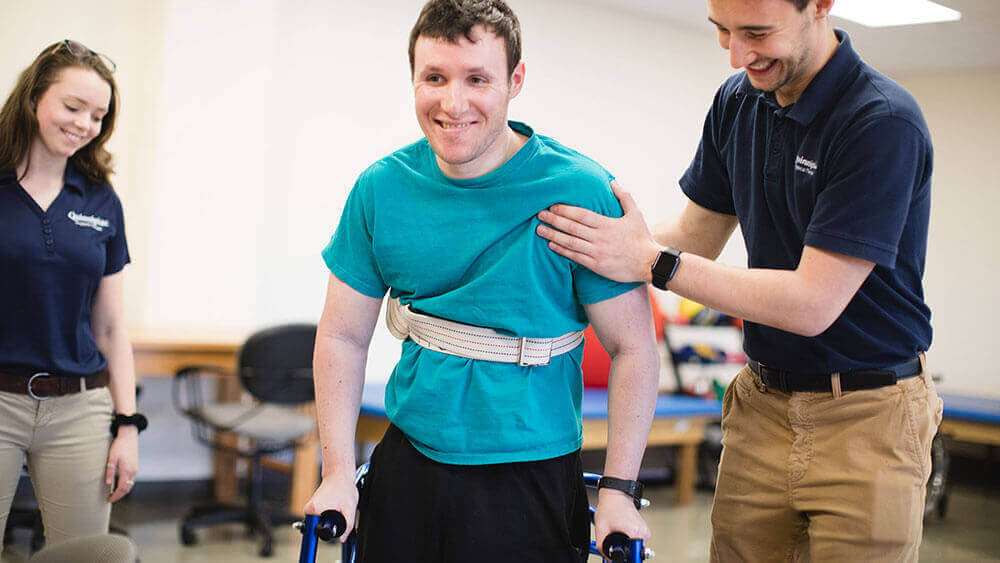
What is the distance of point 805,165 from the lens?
162 cm

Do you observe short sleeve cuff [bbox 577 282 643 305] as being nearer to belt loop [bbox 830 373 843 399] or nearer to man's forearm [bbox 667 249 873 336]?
man's forearm [bbox 667 249 873 336]

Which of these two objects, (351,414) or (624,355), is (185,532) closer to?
(351,414)

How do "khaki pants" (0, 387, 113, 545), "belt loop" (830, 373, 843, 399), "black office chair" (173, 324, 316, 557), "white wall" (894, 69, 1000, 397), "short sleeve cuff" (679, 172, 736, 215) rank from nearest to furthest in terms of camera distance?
1. "belt loop" (830, 373, 843, 399)
2. "short sleeve cuff" (679, 172, 736, 215)
3. "khaki pants" (0, 387, 113, 545)
4. "black office chair" (173, 324, 316, 557)
5. "white wall" (894, 69, 1000, 397)

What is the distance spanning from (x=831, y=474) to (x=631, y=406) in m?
0.43

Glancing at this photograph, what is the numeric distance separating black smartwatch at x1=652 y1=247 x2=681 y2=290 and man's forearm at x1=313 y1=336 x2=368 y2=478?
21.7 inches

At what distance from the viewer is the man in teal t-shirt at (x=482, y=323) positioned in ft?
4.78

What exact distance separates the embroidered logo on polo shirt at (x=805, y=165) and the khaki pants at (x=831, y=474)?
0.42 metres

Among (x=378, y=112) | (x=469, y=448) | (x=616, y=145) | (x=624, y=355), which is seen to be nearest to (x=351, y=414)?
(x=469, y=448)

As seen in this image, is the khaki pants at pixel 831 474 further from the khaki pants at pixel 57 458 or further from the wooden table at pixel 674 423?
the wooden table at pixel 674 423

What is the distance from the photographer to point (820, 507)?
1665mm

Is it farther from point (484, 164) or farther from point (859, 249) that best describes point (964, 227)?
point (484, 164)

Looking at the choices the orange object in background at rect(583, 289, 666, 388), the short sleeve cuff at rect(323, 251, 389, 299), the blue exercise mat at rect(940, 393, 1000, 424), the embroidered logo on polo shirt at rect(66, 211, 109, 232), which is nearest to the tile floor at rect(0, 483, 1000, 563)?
the blue exercise mat at rect(940, 393, 1000, 424)

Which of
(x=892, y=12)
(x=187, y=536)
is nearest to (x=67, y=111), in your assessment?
(x=187, y=536)

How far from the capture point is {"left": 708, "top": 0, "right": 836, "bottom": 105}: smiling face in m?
1.54
